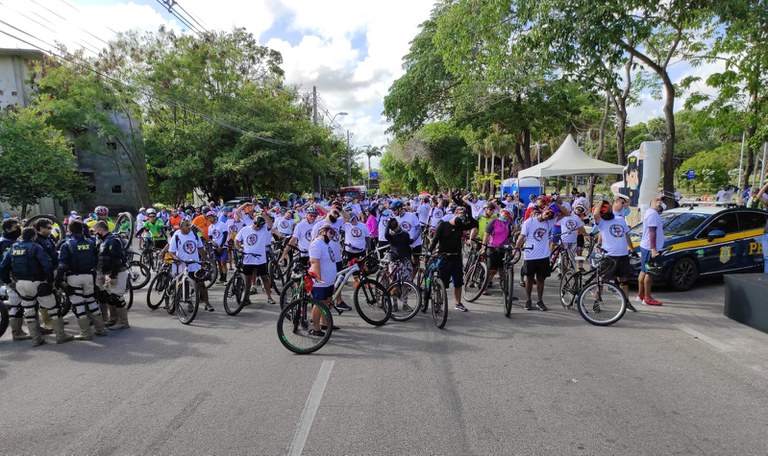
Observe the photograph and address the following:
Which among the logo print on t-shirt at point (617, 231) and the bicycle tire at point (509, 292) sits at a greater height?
the logo print on t-shirt at point (617, 231)

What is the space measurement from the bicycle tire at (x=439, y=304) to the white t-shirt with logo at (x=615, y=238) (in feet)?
9.32

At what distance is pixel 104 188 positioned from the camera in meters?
34.0

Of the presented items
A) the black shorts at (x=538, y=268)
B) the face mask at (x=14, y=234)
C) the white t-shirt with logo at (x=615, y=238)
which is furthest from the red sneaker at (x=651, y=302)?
the face mask at (x=14, y=234)

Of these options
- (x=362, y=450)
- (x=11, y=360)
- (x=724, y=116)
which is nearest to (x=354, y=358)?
(x=362, y=450)

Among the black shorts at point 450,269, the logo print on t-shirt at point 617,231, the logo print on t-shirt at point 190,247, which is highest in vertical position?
the logo print on t-shirt at point 617,231

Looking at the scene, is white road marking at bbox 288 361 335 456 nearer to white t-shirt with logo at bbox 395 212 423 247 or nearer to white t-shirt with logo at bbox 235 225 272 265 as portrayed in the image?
white t-shirt with logo at bbox 235 225 272 265

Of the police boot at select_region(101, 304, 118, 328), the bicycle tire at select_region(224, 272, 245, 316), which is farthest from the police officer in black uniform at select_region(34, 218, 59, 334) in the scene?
the bicycle tire at select_region(224, 272, 245, 316)

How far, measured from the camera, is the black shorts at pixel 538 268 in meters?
7.46

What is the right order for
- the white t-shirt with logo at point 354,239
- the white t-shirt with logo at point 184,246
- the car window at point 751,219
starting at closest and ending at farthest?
the white t-shirt with logo at point 184,246, the white t-shirt with logo at point 354,239, the car window at point 751,219

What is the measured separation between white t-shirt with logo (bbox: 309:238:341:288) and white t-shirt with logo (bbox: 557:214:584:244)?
5468 mm

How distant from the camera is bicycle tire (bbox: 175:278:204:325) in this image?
7270mm

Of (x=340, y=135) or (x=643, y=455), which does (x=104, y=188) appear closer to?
(x=340, y=135)

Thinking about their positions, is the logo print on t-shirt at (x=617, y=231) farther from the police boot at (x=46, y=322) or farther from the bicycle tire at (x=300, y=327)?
the police boot at (x=46, y=322)

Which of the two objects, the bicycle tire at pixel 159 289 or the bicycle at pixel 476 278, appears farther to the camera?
the bicycle at pixel 476 278
